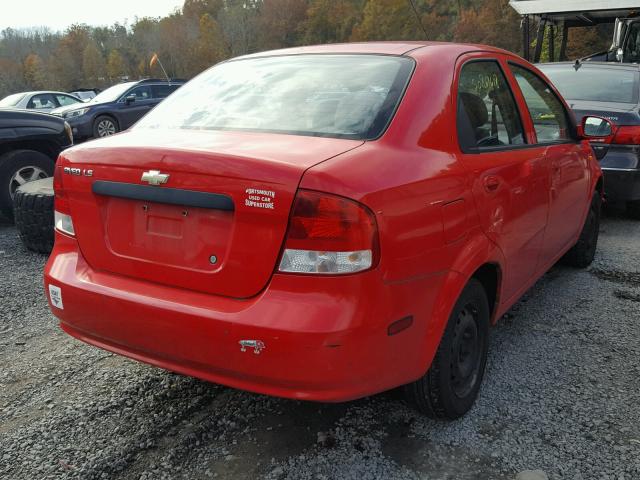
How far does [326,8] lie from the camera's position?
8662 centimetres

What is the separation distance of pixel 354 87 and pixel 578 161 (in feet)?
6.85

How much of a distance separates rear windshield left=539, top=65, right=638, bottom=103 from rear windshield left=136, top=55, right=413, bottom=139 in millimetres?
4329

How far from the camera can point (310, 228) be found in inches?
78.0

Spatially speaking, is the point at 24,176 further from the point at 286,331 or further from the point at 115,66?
the point at 115,66

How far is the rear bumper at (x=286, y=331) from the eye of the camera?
6.48 ft

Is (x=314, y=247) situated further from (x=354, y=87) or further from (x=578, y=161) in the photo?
(x=578, y=161)

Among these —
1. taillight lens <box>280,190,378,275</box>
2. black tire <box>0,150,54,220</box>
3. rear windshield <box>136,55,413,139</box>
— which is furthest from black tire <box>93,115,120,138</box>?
taillight lens <box>280,190,378,275</box>

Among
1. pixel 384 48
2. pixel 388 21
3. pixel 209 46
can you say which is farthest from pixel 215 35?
pixel 384 48

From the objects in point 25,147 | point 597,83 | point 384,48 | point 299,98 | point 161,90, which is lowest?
point 161,90

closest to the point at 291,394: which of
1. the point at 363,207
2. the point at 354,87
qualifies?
the point at 363,207

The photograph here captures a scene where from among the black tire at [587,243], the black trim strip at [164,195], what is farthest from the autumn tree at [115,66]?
the black trim strip at [164,195]

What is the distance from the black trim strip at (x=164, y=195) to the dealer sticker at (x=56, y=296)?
48cm

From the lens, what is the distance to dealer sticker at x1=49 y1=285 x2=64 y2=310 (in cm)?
252

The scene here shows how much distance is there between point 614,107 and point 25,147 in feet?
20.2
